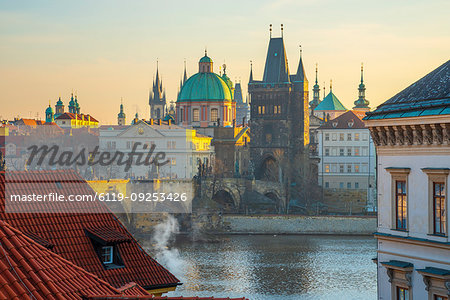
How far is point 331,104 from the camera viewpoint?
427 feet

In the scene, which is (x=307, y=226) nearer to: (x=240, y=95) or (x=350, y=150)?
(x=350, y=150)

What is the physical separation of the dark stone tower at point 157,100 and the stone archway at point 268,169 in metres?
73.8

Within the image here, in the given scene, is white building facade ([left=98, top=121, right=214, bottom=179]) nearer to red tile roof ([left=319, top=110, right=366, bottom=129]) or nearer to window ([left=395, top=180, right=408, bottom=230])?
red tile roof ([left=319, top=110, right=366, bottom=129])

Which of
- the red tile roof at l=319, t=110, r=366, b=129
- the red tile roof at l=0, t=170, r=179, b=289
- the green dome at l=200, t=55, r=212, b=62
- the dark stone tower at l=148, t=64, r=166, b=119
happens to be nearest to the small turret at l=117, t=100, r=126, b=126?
the dark stone tower at l=148, t=64, r=166, b=119

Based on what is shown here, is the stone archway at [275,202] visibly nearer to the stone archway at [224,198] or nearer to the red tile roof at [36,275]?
the stone archway at [224,198]

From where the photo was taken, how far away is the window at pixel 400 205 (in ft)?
47.5

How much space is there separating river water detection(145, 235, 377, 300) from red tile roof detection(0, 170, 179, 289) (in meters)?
17.9

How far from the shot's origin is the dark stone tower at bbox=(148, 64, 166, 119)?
163012 mm

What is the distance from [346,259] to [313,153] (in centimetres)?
3886

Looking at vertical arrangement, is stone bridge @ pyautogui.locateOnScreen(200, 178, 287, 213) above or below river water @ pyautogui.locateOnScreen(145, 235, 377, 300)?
above

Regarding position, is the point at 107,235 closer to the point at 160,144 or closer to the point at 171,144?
the point at 160,144

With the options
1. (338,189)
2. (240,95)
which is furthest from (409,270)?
(240,95)
